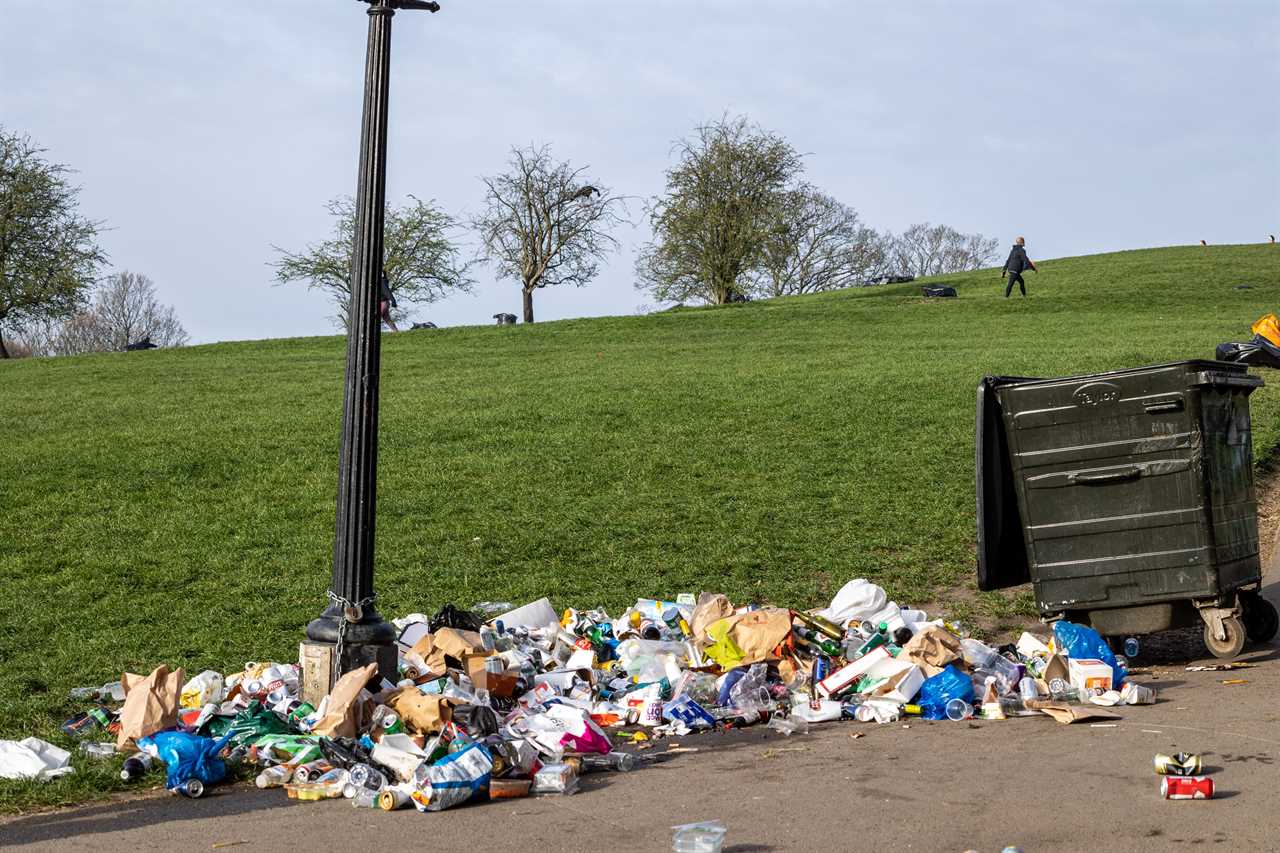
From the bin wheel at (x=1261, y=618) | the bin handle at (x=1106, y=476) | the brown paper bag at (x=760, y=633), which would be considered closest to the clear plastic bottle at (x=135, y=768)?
the brown paper bag at (x=760, y=633)

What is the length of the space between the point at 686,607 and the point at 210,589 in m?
3.86

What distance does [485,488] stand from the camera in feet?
41.9

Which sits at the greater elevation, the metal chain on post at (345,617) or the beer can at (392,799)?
the metal chain on post at (345,617)

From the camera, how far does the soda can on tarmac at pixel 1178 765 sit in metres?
4.74

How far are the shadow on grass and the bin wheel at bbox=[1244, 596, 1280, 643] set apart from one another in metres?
5.93

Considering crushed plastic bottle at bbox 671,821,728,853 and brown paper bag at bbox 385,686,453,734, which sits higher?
brown paper bag at bbox 385,686,453,734

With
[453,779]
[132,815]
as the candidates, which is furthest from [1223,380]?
[132,815]

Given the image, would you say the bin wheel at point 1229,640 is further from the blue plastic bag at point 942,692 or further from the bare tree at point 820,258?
the bare tree at point 820,258

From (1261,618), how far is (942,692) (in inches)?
110

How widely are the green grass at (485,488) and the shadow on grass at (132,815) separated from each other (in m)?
0.24

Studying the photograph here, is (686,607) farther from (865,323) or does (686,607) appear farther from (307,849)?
(865,323)

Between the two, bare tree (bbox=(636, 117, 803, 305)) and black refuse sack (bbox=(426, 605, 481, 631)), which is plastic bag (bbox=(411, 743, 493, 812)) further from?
bare tree (bbox=(636, 117, 803, 305))

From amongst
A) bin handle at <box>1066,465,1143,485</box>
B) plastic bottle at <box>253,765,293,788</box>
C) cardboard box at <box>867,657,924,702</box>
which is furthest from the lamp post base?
bin handle at <box>1066,465,1143,485</box>

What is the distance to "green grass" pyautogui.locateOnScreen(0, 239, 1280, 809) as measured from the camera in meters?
9.17
